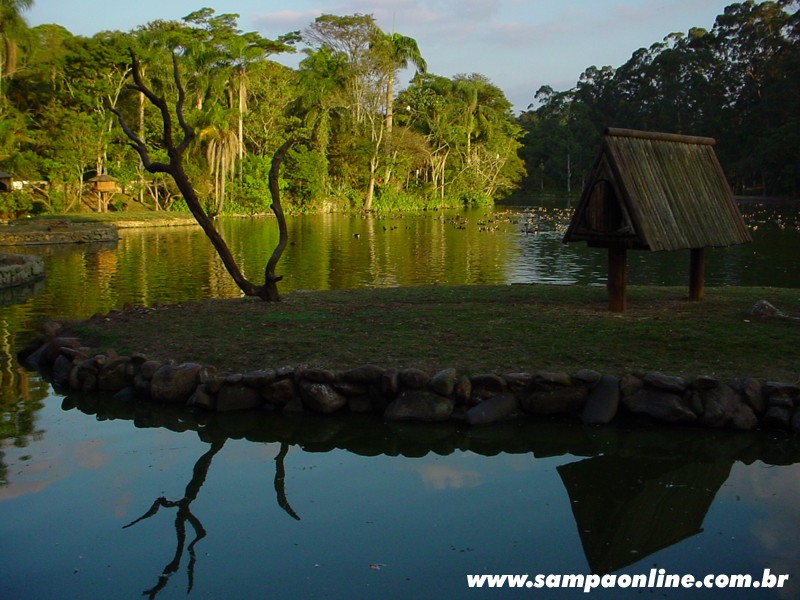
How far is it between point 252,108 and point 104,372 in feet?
156

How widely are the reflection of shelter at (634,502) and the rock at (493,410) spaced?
3.89ft

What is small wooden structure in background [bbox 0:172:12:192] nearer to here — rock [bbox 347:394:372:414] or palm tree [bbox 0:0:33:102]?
palm tree [bbox 0:0:33:102]

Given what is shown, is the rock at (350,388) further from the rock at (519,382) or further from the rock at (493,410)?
the rock at (519,382)

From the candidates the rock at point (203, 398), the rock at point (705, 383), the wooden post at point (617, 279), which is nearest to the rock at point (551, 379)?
the rock at point (705, 383)

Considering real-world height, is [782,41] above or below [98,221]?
above

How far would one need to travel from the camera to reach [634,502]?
6.55m

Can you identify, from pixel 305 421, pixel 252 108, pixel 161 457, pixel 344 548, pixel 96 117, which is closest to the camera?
pixel 344 548

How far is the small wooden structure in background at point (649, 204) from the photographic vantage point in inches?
425

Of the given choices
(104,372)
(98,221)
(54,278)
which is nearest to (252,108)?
(98,221)

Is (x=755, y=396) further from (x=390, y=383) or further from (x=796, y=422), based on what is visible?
(x=390, y=383)

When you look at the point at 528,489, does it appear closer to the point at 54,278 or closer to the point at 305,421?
the point at 305,421

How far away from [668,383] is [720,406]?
1.80 ft

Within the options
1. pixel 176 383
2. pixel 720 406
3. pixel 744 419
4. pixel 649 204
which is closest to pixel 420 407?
pixel 176 383

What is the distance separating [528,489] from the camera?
22.4 ft
